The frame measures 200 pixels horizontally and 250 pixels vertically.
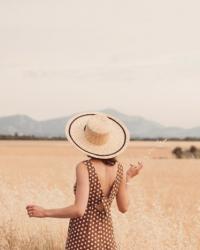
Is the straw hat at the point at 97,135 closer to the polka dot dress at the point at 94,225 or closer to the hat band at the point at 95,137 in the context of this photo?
the hat band at the point at 95,137

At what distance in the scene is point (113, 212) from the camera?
25.7ft

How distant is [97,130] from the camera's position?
4.32 metres

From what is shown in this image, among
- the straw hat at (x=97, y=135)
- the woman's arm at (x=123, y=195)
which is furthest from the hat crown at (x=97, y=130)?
the woman's arm at (x=123, y=195)

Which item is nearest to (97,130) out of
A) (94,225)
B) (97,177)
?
(97,177)

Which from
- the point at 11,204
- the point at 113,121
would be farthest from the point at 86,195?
the point at 11,204

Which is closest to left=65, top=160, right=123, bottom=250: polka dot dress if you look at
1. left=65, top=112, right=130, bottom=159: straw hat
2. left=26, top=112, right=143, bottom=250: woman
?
left=26, top=112, right=143, bottom=250: woman

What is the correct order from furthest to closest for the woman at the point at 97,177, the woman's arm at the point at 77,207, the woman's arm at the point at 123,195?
1. the woman's arm at the point at 123,195
2. the woman at the point at 97,177
3. the woman's arm at the point at 77,207

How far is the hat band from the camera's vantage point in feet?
14.2

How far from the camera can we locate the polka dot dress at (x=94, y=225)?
14.3 feet

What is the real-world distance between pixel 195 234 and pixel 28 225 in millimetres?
1878

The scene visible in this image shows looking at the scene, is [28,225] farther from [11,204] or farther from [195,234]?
[195,234]

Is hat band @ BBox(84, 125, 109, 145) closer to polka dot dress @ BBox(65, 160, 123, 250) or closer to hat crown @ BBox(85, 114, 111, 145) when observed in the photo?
hat crown @ BBox(85, 114, 111, 145)

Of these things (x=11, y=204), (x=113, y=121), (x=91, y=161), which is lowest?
(x=91, y=161)

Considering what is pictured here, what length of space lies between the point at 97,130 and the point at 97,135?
0.03 meters
